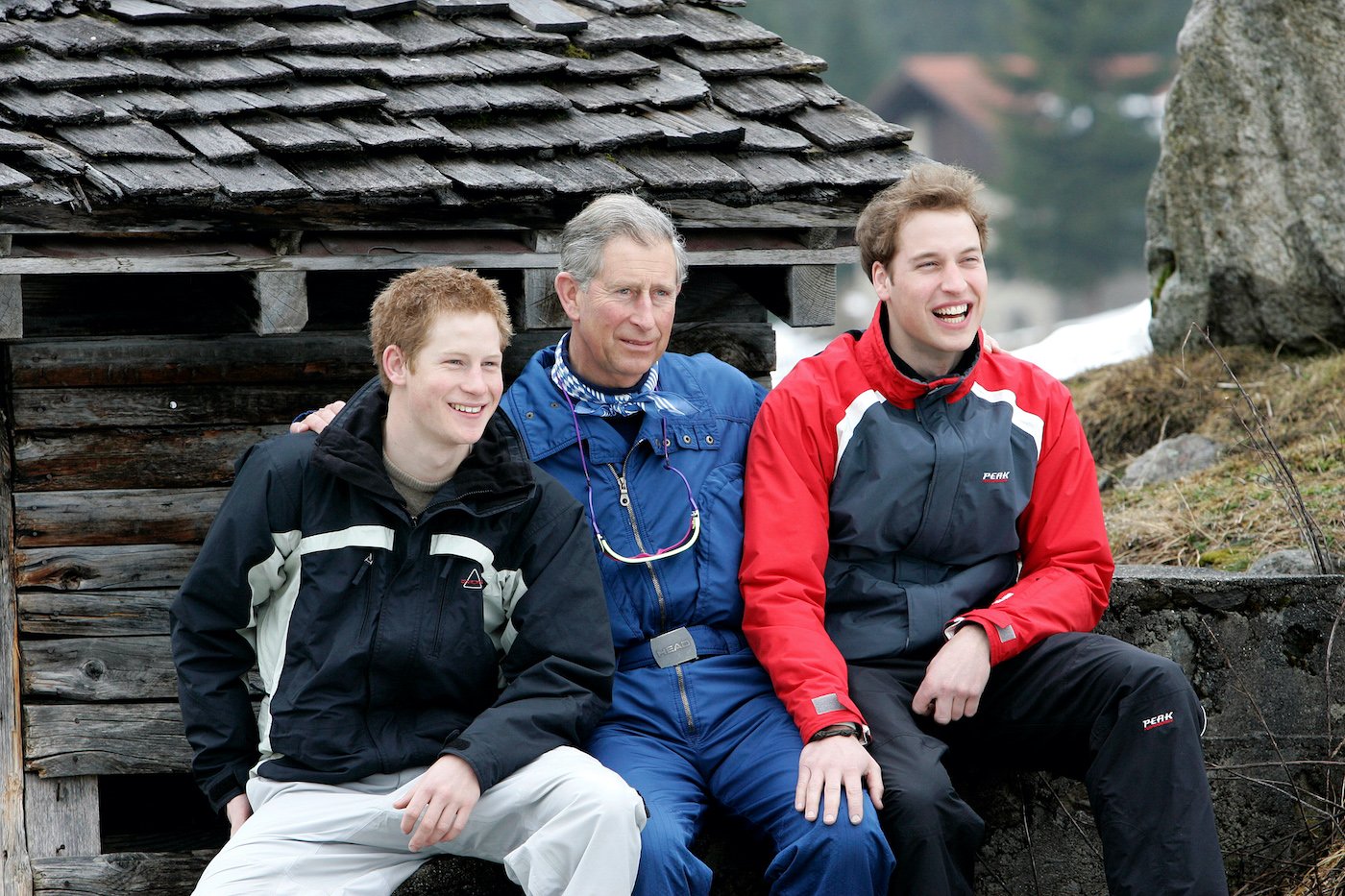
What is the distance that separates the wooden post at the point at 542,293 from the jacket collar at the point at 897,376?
105cm

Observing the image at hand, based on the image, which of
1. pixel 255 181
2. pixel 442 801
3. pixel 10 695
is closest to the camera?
pixel 442 801

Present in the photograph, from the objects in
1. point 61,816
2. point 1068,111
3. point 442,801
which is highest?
point 1068,111

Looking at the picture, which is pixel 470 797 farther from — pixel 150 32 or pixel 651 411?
pixel 150 32

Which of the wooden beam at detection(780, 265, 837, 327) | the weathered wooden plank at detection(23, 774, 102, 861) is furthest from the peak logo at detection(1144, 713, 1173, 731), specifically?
the weathered wooden plank at detection(23, 774, 102, 861)

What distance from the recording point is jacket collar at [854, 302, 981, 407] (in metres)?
3.59

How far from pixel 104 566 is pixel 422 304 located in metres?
1.68

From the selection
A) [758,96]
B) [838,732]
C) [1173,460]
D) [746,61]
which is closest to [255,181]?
[758,96]

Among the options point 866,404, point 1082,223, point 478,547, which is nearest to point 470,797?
point 478,547

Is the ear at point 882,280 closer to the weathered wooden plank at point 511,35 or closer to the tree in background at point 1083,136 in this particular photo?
the weathered wooden plank at point 511,35

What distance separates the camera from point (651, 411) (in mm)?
3645

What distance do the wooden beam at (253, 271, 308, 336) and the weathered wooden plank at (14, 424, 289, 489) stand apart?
44cm

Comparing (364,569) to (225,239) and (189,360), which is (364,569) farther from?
(189,360)

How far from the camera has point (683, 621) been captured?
3.56 metres

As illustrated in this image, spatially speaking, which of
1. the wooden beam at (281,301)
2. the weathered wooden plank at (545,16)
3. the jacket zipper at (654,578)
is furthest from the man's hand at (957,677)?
the weathered wooden plank at (545,16)
